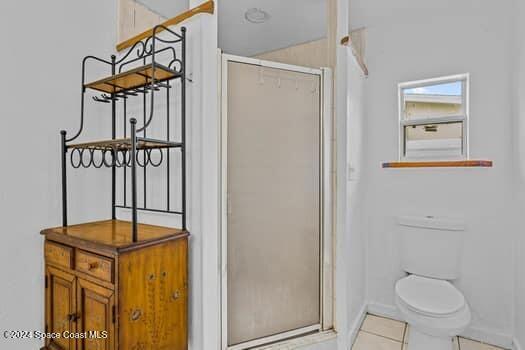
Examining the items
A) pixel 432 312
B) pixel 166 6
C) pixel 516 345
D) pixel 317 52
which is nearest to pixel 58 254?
pixel 166 6

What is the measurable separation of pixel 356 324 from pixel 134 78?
2.18 meters

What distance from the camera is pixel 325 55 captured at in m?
2.13

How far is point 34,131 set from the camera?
1457mm

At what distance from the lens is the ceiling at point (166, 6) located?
191cm

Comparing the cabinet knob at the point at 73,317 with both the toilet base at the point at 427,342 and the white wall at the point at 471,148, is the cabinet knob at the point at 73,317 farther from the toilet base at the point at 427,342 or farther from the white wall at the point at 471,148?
the white wall at the point at 471,148

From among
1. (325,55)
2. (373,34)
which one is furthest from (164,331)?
(373,34)

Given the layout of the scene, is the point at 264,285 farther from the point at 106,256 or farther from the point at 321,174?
the point at 106,256

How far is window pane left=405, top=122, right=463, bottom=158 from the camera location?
2.20m

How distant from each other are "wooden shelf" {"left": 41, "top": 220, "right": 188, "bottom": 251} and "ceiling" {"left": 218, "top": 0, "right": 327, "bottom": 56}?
1.75 m

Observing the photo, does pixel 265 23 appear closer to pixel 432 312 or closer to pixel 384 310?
pixel 432 312

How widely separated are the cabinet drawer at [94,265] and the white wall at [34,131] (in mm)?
426

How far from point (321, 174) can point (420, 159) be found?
38.5 inches

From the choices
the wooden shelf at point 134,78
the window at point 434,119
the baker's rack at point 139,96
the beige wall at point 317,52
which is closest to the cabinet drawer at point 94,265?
the baker's rack at point 139,96

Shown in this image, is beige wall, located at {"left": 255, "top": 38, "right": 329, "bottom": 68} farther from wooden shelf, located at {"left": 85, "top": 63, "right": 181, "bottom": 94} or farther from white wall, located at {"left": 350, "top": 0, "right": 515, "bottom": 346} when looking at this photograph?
wooden shelf, located at {"left": 85, "top": 63, "right": 181, "bottom": 94}
